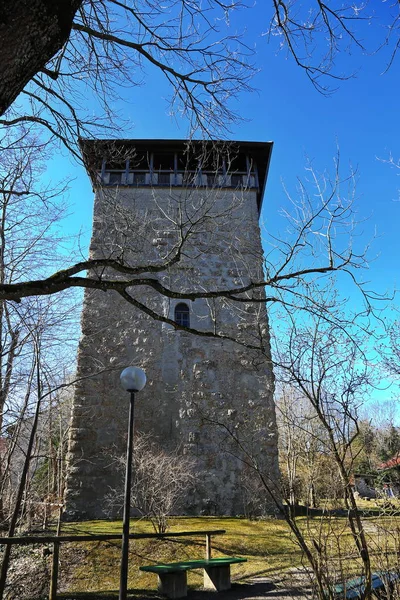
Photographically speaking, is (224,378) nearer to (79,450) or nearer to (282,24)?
(79,450)

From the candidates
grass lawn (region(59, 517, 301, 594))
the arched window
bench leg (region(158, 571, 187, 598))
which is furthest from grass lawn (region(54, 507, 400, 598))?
the arched window

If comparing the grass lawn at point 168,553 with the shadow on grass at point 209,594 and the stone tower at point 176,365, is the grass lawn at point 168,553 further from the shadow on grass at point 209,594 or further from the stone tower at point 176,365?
the stone tower at point 176,365

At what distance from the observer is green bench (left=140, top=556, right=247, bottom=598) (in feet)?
17.7

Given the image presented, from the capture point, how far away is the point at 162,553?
6.91 metres

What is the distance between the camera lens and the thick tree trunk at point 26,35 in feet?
5.61

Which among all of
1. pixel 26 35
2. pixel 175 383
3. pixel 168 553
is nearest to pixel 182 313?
pixel 175 383

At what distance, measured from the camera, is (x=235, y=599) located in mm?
5305

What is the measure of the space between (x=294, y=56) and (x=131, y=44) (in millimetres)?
1575

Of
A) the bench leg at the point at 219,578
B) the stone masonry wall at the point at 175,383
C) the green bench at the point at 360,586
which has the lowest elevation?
the bench leg at the point at 219,578

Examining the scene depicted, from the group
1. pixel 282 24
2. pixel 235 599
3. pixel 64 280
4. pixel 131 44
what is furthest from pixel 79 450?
pixel 282 24

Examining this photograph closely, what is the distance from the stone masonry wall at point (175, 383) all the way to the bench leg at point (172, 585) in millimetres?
3837

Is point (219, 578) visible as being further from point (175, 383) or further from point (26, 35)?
point (26, 35)

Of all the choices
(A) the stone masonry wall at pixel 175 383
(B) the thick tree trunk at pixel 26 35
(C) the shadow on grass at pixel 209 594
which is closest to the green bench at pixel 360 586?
(C) the shadow on grass at pixel 209 594

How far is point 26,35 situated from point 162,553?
723 centimetres
